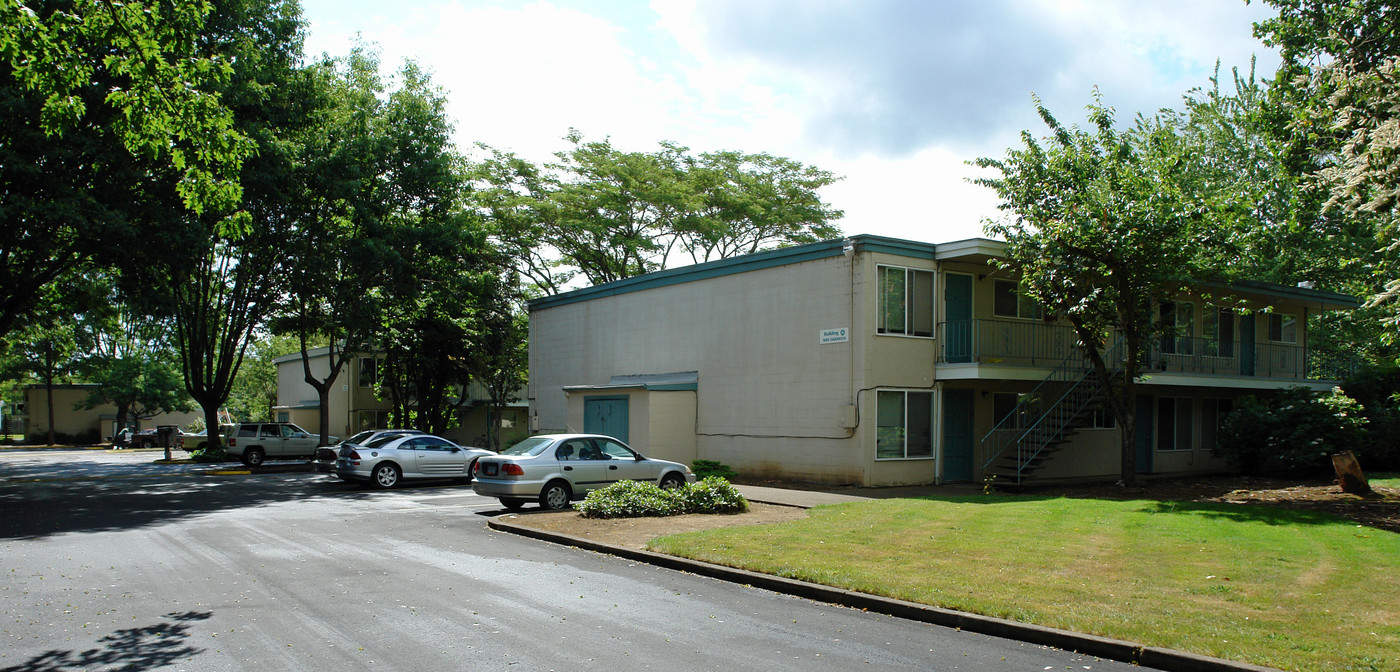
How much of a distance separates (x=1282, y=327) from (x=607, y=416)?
2181 centimetres

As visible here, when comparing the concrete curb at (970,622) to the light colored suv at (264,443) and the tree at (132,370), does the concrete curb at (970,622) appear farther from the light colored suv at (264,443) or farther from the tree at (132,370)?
the tree at (132,370)

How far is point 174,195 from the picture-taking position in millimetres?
21188

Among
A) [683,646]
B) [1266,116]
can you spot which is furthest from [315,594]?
[1266,116]

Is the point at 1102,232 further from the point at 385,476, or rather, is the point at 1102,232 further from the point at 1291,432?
the point at 385,476

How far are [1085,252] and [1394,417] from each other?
12.5m

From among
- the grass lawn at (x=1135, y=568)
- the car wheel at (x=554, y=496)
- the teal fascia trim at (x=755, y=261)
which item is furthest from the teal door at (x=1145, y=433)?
the car wheel at (x=554, y=496)

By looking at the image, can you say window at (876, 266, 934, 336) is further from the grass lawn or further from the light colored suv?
the light colored suv

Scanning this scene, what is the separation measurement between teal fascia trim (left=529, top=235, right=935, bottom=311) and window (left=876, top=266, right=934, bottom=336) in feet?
1.51

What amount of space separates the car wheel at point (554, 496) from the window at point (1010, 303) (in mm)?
11713

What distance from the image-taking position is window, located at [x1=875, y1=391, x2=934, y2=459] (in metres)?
20.3

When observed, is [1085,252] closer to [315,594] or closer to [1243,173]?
[315,594]

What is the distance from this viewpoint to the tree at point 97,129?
9.24 metres

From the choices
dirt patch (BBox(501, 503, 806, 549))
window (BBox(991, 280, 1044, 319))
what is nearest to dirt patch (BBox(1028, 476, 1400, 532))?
window (BBox(991, 280, 1044, 319))

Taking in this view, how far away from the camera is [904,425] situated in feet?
67.6
